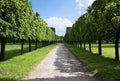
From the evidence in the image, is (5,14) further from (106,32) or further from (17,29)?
(106,32)

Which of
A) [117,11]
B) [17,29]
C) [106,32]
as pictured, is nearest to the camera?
[117,11]

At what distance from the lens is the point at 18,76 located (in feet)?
52.6

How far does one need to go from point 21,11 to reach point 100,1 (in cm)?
855

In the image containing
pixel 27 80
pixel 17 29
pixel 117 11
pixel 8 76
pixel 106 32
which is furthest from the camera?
pixel 17 29

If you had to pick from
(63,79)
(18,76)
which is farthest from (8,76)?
(63,79)

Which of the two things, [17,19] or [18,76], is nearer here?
[18,76]

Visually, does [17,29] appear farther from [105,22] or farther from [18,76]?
[18,76]

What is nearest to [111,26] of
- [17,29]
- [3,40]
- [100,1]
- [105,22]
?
[105,22]

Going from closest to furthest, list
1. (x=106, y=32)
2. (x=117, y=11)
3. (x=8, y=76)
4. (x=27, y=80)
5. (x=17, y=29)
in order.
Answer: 1. (x=27, y=80)
2. (x=8, y=76)
3. (x=117, y=11)
4. (x=106, y=32)
5. (x=17, y=29)

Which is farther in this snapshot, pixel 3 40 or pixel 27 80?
pixel 3 40

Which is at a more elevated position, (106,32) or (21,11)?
(21,11)

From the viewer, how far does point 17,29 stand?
26969 mm

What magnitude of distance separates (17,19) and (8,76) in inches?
476

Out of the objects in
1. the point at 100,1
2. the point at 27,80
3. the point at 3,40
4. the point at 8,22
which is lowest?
the point at 27,80
